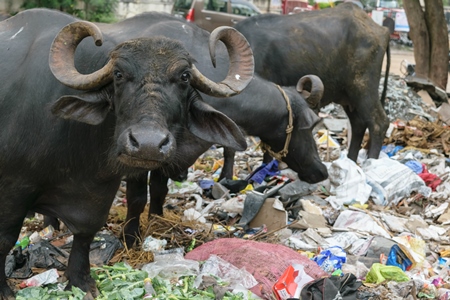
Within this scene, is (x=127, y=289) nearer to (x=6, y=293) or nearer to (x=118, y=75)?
(x=6, y=293)

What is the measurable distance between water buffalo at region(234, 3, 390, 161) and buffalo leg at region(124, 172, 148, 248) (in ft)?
8.28

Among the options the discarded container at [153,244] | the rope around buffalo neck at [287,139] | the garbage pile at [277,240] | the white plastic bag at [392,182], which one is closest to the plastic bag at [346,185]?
the garbage pile at [277,240]

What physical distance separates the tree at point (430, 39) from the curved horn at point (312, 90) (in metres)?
5.78

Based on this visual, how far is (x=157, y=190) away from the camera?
5320mm

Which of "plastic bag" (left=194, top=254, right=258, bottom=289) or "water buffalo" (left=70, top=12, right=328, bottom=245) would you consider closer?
"plastic bag" (left=194, top=254, right=258, bottom=289)

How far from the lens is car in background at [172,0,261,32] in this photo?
1420 cm

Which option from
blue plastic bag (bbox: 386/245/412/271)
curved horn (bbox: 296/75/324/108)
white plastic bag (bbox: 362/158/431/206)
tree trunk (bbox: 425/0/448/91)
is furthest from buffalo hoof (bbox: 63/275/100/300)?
tree trunk (bbox: 425/0/448/91)

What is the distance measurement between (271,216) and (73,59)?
2.46 meters

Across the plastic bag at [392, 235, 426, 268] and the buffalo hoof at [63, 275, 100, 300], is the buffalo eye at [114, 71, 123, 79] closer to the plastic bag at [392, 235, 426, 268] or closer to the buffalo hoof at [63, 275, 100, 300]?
the buffalo hoof at [63, 275, 100, 300]

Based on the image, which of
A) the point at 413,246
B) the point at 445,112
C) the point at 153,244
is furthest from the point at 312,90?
the point at 445,112

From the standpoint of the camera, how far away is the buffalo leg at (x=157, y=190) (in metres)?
5.28

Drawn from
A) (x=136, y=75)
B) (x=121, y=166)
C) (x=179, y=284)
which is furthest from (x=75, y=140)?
(x=179, y=284)

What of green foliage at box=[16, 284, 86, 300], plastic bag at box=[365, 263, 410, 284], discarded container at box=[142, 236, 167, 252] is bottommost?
discarded container at box=[142, 236, 167, 252]

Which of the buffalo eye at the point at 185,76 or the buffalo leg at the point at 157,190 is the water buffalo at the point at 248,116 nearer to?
the buffalo leg at the point at 157,190
